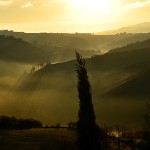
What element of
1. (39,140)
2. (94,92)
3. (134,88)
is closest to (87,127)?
(39,140)

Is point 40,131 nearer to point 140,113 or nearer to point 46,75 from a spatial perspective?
point 140,113

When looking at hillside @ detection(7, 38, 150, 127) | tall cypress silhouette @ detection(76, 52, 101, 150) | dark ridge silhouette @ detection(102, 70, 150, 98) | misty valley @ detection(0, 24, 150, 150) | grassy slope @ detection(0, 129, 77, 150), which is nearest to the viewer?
tall cypress silhouette @ detection(76, 52, 101, 150)

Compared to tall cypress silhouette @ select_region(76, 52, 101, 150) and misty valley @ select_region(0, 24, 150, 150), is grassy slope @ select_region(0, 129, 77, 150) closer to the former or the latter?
tall cypress silhouette @ select_region(76, 52, 101, 150)

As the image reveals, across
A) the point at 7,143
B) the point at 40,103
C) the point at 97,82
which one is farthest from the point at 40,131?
the point at 97,82

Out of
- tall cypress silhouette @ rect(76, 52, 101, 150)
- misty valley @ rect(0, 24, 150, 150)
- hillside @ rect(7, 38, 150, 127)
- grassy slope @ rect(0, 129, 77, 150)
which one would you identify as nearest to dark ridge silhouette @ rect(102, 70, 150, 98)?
misty valley @ rect(0, 24, 150, 150)

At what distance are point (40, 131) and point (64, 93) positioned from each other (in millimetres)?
102756

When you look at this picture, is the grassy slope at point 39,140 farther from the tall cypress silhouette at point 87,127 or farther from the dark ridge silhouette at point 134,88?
the dark ridge silhouette at point 134,88

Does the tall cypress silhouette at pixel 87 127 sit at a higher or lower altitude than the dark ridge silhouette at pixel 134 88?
higher

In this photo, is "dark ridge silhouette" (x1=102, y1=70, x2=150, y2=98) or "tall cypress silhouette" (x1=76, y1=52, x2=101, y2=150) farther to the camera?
"dark ridge silhouette" (x1=102, y1=70, x2=150, y2=98)

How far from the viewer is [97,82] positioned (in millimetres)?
149750

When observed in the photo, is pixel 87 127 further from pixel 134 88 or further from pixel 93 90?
pixel 93 90

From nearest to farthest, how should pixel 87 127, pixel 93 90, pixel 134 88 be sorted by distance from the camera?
pixel 87 127 < pixel 134 88 < pixel 93 90

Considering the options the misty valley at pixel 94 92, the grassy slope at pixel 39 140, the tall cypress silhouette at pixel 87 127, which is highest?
the tall cypress silhouette at pixel 87 127

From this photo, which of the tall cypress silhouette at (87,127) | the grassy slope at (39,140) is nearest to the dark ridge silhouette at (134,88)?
the grassy slope at (39,140)
